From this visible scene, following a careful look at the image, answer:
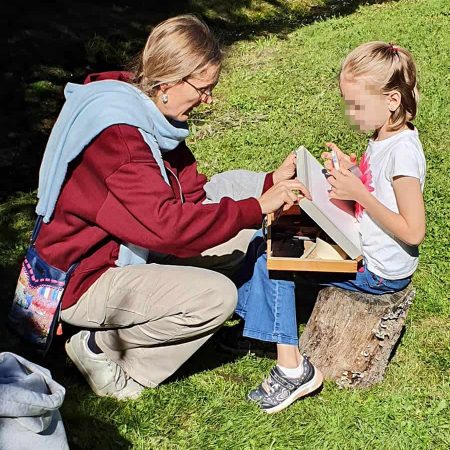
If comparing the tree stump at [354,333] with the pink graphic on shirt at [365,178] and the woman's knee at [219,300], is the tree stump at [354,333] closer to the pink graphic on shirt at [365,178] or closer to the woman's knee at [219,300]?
the pink graphic on shirt at [365,178]

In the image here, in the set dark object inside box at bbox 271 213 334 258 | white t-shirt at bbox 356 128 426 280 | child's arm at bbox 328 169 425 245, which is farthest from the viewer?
dark object inside box at bbox 271 213 334 258

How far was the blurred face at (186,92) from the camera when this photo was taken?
3.58 meters

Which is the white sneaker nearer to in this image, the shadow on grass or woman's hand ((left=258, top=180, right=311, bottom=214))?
woman's hand ((left=258, top=180, right=311, bottom=214))

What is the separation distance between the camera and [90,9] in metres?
12.3

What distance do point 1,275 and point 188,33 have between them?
2.21 meters

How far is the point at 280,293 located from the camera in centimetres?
384

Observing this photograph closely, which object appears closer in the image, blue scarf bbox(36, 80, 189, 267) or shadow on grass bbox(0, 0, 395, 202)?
blue scarf bbox(36, 80, 189, 267)

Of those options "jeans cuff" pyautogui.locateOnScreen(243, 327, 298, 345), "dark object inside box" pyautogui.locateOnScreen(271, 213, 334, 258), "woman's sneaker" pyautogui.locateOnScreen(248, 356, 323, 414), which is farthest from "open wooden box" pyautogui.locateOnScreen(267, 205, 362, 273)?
"woman's sneaker" pyautogui.locateOnScreen(248, 356, 323, 414)

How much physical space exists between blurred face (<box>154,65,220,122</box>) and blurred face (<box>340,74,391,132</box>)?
0.62m

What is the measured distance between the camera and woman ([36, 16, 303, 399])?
3357 millimetres

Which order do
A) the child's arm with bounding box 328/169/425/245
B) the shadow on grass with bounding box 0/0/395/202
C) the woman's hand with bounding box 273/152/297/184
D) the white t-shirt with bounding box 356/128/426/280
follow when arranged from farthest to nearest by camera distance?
the shadow on grass with bounding box 0/0/395/202 < the woman's hand with bounding box 273/152/297/184 < the white t-shirt with bounding box 356/128/426/280 < the child's arm with bounding box 328/169/425/245

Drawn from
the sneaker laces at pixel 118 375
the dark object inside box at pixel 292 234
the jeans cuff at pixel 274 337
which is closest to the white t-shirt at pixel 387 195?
the dark object inside box at pixel 292 234

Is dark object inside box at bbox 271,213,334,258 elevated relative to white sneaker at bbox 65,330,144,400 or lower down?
elevated

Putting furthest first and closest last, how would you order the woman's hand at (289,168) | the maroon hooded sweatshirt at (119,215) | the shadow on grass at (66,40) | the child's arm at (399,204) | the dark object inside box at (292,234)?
the shadow on grass at (66,40), the woman's hand at (289,168), the dark object inside box at (292,234), the child's arm at (399,204), the maroon hooded sweatshirt at (119,215)
